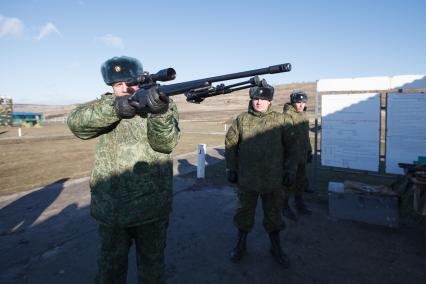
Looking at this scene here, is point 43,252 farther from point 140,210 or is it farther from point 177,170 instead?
point 177,170

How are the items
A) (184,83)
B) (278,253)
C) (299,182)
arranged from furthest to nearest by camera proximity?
(299,182) → (278,253) → (184,83)

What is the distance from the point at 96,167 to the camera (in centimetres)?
240

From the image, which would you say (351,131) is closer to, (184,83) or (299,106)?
(299,106)

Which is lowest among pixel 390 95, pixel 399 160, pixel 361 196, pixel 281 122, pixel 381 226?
pixel 381 226

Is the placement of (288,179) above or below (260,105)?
below

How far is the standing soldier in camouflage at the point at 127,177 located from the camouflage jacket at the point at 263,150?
4.87 ft

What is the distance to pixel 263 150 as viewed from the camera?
144 inches

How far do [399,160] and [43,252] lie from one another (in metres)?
6.57

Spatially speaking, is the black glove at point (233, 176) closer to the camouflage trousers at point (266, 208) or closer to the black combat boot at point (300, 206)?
the camouflage trousers at point (266, 208)

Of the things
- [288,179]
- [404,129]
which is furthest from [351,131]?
[288,179]

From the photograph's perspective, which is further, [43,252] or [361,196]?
[361,196]

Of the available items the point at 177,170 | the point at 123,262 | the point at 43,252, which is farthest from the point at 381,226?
the point at 177,170

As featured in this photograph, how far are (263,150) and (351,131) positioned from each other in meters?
3.55

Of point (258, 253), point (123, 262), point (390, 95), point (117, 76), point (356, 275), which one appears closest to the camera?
point (117, 76)
